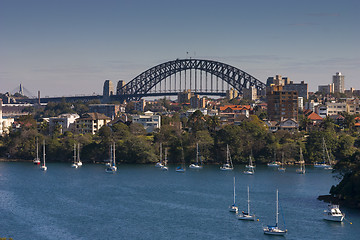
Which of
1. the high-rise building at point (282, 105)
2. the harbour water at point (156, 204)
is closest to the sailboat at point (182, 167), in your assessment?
the harbour water at point (156, 204)

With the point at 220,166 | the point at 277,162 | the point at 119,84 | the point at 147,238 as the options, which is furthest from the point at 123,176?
the point at 119,84

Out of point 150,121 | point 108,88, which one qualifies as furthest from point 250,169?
point 108,88

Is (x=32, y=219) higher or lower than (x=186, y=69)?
lower

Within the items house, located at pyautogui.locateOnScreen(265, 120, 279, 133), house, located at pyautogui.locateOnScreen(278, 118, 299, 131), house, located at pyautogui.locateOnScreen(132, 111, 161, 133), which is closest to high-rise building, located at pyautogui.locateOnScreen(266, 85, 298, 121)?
house, located at pyautogui.locateOnScreen(265, 120, 279, 133)

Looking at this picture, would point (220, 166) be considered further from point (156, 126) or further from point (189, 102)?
point (189, 102)

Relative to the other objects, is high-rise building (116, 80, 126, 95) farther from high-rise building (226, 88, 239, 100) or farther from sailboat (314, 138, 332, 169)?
sailboat (314, 138, 332, 169)

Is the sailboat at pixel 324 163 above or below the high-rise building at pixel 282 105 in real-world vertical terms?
below

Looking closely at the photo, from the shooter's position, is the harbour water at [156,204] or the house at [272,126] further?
the house at [272,126]

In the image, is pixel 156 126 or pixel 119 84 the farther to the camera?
pixel 119 84

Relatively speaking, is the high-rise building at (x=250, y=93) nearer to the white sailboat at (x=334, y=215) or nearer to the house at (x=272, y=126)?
the house at (x=272, y=126)
